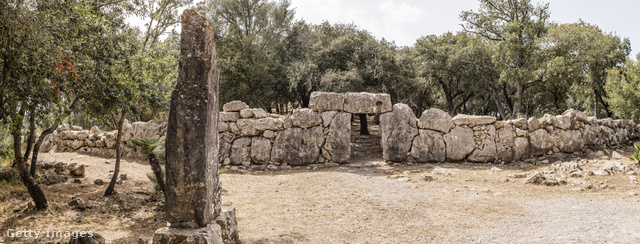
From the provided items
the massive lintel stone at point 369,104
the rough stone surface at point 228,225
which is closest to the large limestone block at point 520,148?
the massive lintel stone at point 369,104

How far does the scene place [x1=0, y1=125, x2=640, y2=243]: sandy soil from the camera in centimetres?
563

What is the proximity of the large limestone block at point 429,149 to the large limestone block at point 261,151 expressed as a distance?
5014 millimetres

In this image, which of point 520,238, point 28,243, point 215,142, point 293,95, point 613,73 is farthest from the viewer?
point 293,95

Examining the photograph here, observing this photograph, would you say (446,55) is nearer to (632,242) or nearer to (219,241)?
(632,242)

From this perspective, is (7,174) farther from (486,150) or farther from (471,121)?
(486,150)

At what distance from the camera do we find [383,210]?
7.09 meters

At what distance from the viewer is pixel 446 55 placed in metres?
22.6

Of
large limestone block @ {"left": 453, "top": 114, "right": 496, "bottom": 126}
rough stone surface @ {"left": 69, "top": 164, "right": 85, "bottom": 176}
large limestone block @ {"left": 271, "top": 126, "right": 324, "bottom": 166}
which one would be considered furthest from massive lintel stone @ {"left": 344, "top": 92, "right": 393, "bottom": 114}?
rough stone surface @ {"left": 69, "top": 164, "right": 85, "bottom": 176}

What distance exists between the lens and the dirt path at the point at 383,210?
5637 millimetres

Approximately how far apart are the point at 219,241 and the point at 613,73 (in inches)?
876

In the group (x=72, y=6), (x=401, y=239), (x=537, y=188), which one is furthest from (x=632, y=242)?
(x=72, y=6)

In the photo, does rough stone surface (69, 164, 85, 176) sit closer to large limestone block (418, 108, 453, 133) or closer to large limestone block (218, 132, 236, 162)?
large limestone block (218, 132, 236, 162)

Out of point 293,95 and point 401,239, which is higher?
point 293,95

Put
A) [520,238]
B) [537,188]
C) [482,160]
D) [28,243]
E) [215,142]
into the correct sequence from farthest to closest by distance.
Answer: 1. [482,160]
2. [537,188]
3. [520,238]
4. [28,243]
5. [215,142]
